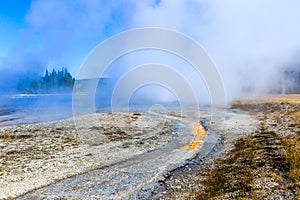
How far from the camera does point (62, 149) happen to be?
24.5 m

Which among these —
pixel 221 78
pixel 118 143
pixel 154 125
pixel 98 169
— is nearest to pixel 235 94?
pixel 221 78

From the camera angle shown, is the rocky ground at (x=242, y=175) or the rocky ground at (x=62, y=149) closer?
the rocky ground at (x=242, y=175)

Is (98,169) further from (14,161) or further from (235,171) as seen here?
(235,171)

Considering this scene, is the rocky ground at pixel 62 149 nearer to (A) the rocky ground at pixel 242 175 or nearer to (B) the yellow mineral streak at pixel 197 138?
(B) the yellow mineral streak at pixel 197 138

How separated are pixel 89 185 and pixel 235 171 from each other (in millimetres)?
9542

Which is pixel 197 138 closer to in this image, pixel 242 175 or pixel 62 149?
pixel 242 175

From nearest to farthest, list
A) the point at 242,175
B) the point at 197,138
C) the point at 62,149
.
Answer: the point at 242,175 → the point at 62,149 → the point at 197,138

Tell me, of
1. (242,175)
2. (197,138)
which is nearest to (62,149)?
(197,138)

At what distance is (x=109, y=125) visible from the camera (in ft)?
129

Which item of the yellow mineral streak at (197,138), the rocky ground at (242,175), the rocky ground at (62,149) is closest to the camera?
the rocky ground at (242,175)

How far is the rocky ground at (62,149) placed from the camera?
17266mm

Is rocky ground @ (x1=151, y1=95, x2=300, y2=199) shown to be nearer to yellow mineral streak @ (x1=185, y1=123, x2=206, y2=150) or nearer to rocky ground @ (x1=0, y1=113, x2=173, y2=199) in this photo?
Answer: yellow mineral streak @ (x1=185, y1=123, x2=206, y2=150)

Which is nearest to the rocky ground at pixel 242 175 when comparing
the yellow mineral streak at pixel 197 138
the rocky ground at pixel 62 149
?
the yellow mineral streak at pixel 197 138

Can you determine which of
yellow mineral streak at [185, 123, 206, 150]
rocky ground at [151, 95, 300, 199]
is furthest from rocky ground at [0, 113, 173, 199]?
rocky ground at [151, 95, 300, 199]
